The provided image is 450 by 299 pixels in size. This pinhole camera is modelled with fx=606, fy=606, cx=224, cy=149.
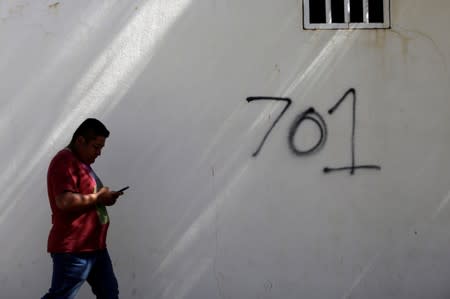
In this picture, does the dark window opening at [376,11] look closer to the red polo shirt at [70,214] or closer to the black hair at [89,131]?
the black hair at [89,131]

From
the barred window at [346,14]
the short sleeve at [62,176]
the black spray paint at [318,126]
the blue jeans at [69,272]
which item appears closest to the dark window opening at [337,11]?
the barred window at [346,14]

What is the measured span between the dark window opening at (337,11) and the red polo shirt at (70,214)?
7.18ft

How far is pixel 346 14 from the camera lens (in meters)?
4.58

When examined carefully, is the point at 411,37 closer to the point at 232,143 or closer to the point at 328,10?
the point at 328,10

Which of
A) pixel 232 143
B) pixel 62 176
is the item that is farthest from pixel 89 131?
pixel 232 143

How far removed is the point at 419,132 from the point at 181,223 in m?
1.91

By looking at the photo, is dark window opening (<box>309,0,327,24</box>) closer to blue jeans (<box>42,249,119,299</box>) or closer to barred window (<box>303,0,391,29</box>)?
barred window (<box>303,0,391,29</box>)

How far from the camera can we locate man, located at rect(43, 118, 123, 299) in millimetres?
3568

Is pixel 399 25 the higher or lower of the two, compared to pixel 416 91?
higher

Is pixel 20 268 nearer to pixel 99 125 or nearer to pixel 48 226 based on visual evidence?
pixel 48 226

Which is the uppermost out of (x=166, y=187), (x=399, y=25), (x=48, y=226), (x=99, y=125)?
(x=399, y=25)

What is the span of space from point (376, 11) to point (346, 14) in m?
0.24

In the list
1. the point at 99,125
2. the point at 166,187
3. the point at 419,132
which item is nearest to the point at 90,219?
the point at 99,125

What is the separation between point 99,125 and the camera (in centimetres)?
376
